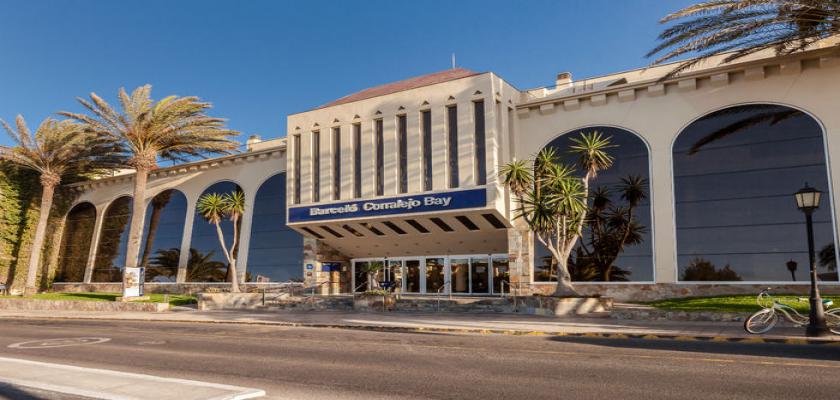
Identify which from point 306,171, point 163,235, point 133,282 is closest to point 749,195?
point 306,171

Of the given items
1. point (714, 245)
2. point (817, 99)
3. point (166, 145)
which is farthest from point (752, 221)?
point (166, 145)

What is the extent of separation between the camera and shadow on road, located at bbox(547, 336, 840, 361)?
10.8m

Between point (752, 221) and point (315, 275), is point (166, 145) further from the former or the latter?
point (752, 221)

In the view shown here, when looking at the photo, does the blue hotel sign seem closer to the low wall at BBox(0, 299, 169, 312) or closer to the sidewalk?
the sidewalk

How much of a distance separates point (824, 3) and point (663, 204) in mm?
9736

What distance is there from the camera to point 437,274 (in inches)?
1262

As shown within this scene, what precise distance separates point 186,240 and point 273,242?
7.75 m

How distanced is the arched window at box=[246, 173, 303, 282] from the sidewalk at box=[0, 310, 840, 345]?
962 centimetres

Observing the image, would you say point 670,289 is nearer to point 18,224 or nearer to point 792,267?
point 792,267

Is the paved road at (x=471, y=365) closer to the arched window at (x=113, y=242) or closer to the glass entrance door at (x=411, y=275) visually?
the glass entrance door at (x=411, y=275)

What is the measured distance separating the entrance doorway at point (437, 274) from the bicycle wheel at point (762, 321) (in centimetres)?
1572

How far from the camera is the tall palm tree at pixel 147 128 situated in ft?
108

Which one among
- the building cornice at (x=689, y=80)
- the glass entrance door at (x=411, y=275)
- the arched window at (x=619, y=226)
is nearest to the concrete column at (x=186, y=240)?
the glass entrance door at (x=411, y=275)

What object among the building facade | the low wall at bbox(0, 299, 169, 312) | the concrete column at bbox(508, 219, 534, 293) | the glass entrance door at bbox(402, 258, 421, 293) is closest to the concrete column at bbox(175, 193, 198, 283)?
the building facade
